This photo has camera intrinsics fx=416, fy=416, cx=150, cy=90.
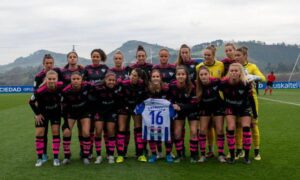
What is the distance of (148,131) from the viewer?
277 inches

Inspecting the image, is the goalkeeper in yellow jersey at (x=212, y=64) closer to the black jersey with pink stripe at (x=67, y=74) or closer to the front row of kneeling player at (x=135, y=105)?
the front row of kneeling player at (x=135, y=105)

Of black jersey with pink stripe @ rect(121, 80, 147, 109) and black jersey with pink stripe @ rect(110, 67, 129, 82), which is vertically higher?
black jersey with pink stripe @ rect(110, 67, 129, 82)

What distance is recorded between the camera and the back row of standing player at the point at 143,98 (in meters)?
6.64

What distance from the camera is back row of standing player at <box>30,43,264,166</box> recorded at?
6645mm

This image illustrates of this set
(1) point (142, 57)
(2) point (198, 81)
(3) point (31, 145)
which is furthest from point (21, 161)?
(2) point (198, 81)

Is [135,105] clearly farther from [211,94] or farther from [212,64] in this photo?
[212,64]

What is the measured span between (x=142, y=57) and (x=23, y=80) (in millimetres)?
62639

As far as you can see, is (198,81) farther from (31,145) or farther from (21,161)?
(31,145)

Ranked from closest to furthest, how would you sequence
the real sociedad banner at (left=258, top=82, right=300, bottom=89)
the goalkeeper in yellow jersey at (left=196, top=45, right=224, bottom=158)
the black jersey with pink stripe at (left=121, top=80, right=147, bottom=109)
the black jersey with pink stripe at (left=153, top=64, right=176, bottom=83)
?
the goalkeeper in yellow jersey at (left=196, top=45, right=224, bottom=158), the black jersey with pink stripe at (left=121, top=80, right=147, bottom=109), the black jersey with pink stripe at (left=153, top=64, right=176, bottom=83), the real sociedad banner at (left=258, top=82, right=300, bottom=89)

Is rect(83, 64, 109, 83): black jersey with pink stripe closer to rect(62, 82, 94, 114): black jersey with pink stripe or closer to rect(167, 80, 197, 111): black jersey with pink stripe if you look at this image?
rect(62, 82, 94, 114): black jersey with pink stripe

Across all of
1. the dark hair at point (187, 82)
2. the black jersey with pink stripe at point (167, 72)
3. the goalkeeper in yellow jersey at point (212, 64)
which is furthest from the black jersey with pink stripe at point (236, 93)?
the black jersey with pink stripe at point (167, 72)

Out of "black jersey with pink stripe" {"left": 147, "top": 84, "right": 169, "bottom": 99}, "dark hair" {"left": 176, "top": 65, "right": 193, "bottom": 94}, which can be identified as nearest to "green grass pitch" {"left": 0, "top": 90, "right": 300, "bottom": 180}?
"black jersey with pink stripe" {"left": 147, "top": 84, "right": 169, "bottom": 99}

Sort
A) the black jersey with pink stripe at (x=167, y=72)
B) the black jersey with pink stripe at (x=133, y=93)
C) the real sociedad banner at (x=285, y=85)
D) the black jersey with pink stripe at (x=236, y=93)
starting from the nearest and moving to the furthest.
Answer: the black jersey with pink stripe at (x=236, y=93) < the black jersey with pink stripe at (x=133, y=93) < the black jersey with pink stripe at (x=167, y=72) < the real sociedad banner at (x=285, y=85)

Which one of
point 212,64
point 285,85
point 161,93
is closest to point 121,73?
point 161,93
